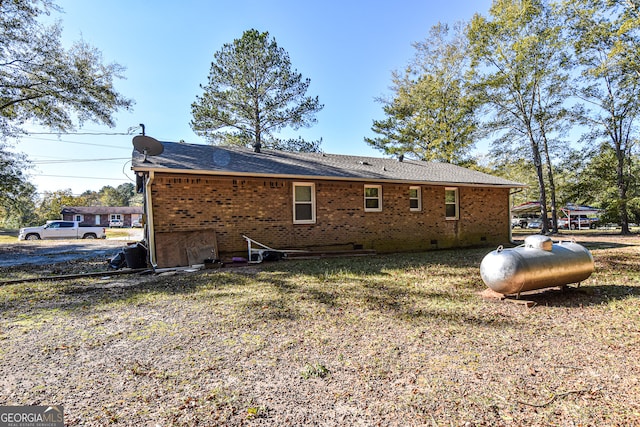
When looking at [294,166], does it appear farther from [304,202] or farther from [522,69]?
[522,69]

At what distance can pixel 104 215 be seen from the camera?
5009 centimetres

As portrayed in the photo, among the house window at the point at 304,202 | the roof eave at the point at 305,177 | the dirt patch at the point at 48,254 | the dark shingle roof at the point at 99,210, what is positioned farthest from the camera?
the dark shingle roof at the point at 99,210

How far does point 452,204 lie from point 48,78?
64.0ft

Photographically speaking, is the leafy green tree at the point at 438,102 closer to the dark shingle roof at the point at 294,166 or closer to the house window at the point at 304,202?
the dark shingle roof at the point at 294,166

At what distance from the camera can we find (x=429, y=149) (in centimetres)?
Result: 2372

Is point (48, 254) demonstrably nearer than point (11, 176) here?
Yes

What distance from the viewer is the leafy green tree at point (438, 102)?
22250mm

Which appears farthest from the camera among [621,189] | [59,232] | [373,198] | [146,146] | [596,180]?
[59,232]

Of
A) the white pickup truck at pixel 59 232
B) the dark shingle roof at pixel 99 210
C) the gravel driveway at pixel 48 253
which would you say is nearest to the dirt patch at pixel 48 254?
the gravel driveway at pixel 48 253

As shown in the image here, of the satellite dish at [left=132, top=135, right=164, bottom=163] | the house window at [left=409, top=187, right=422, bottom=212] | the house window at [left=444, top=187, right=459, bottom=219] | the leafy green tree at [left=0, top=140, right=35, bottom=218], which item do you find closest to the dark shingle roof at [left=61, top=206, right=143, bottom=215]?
the leafy green tree at [left=0, top=140, right=35, bottom=218]

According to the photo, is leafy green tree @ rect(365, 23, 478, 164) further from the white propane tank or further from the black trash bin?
the black trash bin

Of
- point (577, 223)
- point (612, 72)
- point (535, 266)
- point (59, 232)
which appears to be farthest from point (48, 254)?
point (577, 223)

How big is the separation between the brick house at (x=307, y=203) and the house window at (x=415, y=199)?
0.04 meters

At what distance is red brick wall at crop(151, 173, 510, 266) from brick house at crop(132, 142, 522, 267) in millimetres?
30
